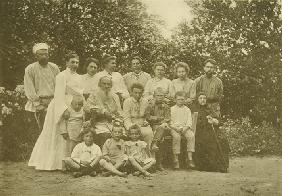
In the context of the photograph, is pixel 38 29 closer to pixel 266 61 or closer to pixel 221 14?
pixel 221 14

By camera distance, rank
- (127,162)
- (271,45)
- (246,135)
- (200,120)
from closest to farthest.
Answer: (127,162), (200,120), (271,45), (246,135)

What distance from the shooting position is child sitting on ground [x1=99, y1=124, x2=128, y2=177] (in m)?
4.12

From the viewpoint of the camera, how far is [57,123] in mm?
4438

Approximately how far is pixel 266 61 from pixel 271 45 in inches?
7.9

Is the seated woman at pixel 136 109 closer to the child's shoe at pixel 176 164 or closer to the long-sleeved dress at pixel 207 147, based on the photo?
the child's shoe at pixel 176 164

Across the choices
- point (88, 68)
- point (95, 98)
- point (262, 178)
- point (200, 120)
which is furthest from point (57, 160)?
point (262, 178)

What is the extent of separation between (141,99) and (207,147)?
2.65ft

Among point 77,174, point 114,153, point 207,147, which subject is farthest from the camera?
point 207,147

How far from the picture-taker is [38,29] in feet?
18.1

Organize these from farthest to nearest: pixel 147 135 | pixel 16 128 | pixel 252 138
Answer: pixel 252 138 → pixel 16 128 → pixel 147 135

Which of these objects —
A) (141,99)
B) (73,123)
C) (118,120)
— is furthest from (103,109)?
(141,99)

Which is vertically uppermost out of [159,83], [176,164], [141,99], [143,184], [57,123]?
[159,83]

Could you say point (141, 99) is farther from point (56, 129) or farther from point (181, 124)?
point (56, 129)

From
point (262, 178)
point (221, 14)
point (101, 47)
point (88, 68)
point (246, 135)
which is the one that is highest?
point (221, 14)
